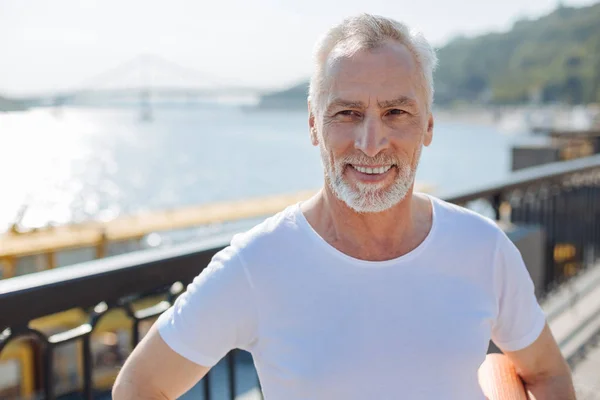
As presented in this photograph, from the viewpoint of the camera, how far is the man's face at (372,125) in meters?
1.51

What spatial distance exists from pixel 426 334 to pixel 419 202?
0.38 metres

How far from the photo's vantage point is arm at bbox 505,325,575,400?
1714mm

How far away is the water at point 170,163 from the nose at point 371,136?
0.85 m

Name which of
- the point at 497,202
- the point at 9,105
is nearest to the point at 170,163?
the point at 497,202

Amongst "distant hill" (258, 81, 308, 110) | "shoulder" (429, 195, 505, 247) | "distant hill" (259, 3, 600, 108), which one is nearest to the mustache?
"shoulder" (429, 195, 505, 247)

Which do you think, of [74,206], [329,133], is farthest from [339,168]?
[74,206]

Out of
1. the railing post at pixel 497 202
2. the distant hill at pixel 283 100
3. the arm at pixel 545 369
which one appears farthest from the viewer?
the distant hill at pixel 283 100

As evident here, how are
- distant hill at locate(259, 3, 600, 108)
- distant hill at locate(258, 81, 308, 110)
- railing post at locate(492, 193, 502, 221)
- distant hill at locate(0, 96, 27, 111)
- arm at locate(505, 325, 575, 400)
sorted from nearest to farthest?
distant hill at locate(0, 96, 27, 111) < arm at locate(505, 325, 575, 400) < railing post at locate(492, 193, 502, 221) < distant hill at locate(258, 81, 308, 110) < distant hill at locate(259, 3, 600, 108)

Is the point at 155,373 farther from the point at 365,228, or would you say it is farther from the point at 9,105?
the point at 9,105

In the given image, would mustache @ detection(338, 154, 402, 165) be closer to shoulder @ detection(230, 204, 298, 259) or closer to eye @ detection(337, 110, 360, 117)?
eye @ detection(337, 110, 360, 117)

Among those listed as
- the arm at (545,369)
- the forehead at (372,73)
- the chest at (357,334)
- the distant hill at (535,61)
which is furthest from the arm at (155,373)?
the distant hill at (535,61)

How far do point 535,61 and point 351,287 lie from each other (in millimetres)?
109674

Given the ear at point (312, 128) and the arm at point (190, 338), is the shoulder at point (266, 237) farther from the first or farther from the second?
the ear at point (312, 128)

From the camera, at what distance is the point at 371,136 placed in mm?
1522
